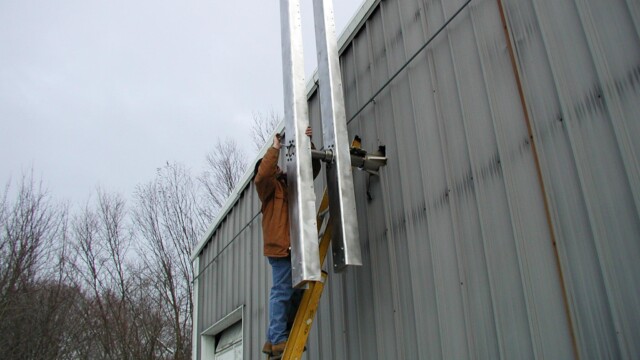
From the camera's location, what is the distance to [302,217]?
3639 mm

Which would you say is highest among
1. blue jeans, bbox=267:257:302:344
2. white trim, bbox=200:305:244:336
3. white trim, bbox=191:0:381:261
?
white trim, bbox=191:0:381:261

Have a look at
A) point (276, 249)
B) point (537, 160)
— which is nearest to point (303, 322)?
point (276, 249)

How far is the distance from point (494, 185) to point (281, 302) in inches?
75.7

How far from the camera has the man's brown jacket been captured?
4.16m

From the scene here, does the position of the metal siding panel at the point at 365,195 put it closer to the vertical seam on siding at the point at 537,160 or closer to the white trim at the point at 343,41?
the white trim at the point at 343,41

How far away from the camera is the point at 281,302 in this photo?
13.7 feet

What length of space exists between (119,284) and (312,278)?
69.4ft

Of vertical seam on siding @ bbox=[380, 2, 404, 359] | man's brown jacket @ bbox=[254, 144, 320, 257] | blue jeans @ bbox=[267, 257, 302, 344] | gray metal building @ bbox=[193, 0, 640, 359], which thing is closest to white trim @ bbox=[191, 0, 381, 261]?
gray metal building @ bbox=[193, 0, 640, 359]

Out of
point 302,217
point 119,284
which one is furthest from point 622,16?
point 119,284

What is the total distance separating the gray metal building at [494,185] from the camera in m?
2.42

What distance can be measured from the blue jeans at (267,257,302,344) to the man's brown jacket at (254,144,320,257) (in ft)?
0.38

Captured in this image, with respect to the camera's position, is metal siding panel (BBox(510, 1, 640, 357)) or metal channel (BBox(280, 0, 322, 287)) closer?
metal siding panel (BBox(510, 1, 640, 357))

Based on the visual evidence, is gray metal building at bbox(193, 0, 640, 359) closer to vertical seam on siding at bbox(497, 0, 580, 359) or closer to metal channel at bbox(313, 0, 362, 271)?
vertical seam on siding at bbox(497, 0, 580, 359)

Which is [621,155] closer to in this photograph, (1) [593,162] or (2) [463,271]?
(1) [593,162]
